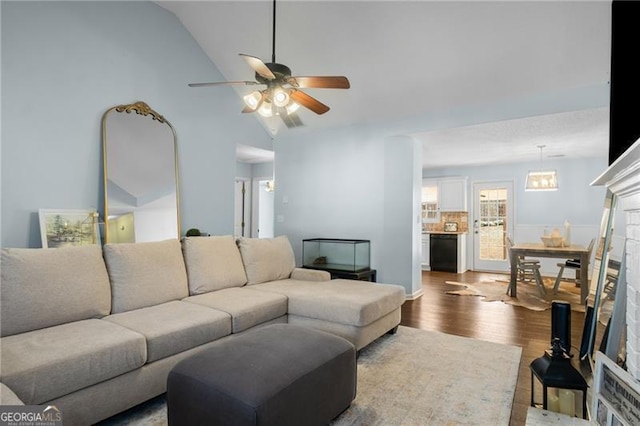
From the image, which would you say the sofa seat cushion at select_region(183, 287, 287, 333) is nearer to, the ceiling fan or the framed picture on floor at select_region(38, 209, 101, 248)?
the framed picture on floor at select_region(38, 209, 101, 248)

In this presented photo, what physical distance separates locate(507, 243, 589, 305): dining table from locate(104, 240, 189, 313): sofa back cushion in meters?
4.50

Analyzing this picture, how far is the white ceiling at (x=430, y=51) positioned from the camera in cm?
317

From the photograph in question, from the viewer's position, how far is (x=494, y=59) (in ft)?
11.7

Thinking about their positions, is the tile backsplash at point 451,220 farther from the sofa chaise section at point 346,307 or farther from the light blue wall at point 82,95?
the light blue wall at point 82,95

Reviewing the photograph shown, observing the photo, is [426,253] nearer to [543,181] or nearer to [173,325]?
[543,181]

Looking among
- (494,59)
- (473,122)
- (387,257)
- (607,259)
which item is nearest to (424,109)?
(473,122)

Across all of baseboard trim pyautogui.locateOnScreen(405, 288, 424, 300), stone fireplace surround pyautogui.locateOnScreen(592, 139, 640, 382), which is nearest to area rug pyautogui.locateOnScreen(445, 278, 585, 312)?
baseboard trim pyautogui.locateOnScreen(405, 288, 424, 300)

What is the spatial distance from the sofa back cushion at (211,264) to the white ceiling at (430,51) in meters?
2.45

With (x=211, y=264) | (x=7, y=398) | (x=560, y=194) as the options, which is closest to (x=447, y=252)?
(x=560, y=194)

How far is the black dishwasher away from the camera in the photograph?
715 centimetres

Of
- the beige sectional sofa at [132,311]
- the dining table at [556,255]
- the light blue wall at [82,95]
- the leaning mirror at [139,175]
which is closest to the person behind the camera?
the beige sectional sofa at [132,311]

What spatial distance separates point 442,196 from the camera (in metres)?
7.71

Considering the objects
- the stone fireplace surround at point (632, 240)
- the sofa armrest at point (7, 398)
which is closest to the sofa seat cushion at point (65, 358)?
the sofa armrest at point (7, 398)

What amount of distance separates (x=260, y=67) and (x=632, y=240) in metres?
2.24
